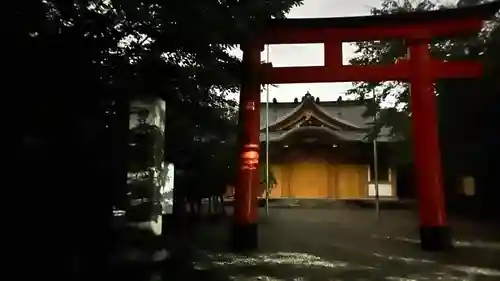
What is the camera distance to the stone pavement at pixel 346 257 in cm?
417

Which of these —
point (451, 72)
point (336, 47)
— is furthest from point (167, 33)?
point (451, 72)

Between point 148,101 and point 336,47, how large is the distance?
359 cm

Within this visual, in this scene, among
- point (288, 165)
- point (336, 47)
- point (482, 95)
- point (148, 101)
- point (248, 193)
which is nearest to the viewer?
point (148, 101)

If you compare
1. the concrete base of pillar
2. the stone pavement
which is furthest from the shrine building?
the concrete base of pillar

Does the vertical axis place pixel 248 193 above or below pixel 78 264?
above

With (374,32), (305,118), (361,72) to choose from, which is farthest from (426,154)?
(305,118)

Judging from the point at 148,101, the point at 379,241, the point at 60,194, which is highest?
the point at 148,101

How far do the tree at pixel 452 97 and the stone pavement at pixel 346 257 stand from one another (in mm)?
2471

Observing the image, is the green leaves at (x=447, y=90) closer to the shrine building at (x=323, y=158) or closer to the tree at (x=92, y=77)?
the shrine building at (x=323, y=158)

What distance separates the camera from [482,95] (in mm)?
8367

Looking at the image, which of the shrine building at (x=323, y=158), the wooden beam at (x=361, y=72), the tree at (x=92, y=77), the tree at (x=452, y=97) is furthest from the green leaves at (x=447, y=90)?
the tree at (x=92, y=77)

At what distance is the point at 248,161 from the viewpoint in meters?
5.73

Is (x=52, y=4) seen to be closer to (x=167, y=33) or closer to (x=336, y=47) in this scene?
(x=167, y=33)

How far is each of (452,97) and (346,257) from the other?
569cm
